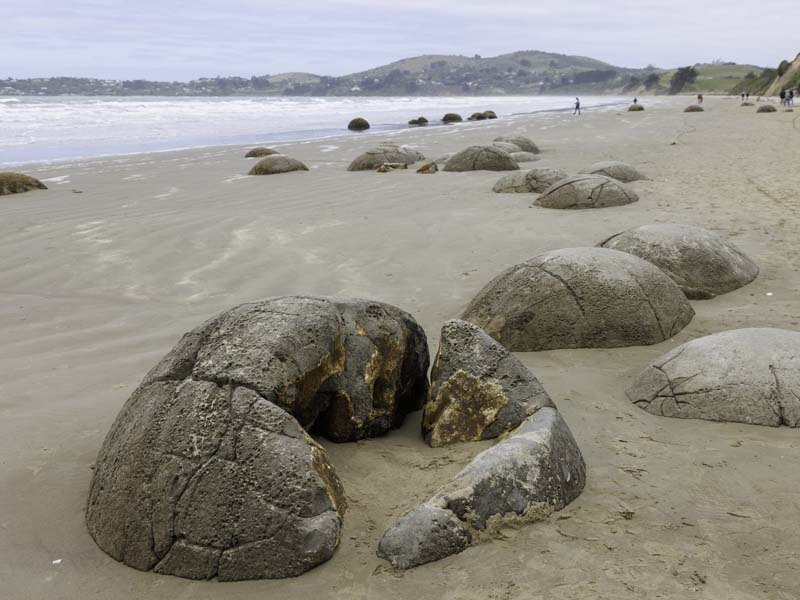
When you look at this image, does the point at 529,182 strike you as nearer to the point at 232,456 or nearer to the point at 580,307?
the point at 580,307

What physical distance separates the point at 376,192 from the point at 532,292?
708cm

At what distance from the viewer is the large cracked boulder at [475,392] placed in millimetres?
3531

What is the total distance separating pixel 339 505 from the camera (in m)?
2.93

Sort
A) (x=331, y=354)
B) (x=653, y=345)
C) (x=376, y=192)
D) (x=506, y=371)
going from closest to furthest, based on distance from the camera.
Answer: (x=331, y=354) → (x=506, y=371) → (x=653, y=345) → (x=376, y=192)

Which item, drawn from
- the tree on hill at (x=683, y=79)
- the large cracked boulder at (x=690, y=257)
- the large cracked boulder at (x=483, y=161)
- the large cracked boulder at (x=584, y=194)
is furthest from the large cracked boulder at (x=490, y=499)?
the tree on hill at (x=683, y=79)

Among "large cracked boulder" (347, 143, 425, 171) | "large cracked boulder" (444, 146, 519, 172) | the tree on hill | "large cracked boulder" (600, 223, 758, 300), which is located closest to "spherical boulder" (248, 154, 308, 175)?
"large cracked boulder" (347, 143, 425, 171)

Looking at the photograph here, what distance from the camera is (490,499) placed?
282 cm

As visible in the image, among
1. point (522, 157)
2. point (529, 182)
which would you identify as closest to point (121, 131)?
point (522, 157)

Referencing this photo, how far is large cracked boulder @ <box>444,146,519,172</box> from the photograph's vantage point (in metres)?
14.1

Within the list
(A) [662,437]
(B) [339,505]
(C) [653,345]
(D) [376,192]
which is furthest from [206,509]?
(D) [376,192]

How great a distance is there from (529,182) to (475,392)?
318 inches

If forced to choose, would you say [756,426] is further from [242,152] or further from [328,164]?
[242,152]

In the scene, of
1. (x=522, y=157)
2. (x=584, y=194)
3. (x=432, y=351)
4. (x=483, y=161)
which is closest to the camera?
(x=432, y=351)

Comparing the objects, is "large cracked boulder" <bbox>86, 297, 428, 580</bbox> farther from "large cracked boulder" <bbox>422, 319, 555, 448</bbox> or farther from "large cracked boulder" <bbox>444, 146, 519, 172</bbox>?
"large cracked boulder" <bbox>444, 146, 519, 172</bbox>
